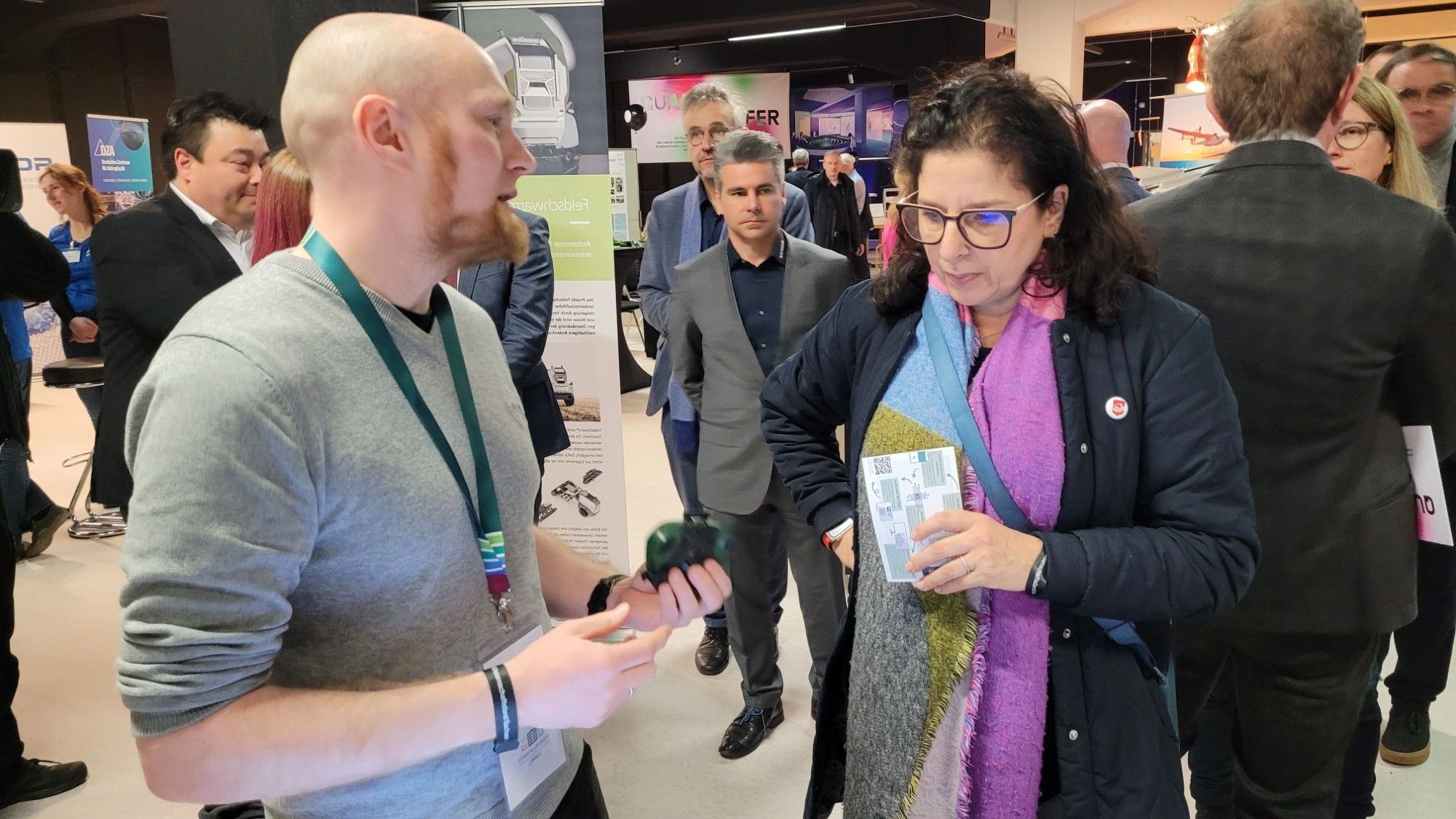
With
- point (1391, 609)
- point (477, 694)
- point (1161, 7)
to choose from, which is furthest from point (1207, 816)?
point (1161, 7)

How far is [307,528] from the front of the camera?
854 millimetres

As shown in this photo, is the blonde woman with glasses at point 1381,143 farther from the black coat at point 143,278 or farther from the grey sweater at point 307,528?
the black coat at point 143,278

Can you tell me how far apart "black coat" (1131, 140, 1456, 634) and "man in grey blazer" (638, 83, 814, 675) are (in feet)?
5.94

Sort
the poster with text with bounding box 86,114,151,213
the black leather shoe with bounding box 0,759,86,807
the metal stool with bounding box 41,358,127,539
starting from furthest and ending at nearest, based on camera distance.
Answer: the poster with text with bounding box 86,114,151,213 → the metal stool with bounding box 41,358,127,539 → the black leather shoe with bounding box 0,759,86,807

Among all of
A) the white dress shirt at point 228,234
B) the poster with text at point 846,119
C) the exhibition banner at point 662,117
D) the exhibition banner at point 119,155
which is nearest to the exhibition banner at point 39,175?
the exhibition banner at point 119,155

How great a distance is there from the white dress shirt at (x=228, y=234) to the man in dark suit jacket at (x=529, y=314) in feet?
2.02

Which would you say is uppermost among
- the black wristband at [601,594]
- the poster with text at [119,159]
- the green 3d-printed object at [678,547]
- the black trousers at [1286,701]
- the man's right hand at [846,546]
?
the poster with text at [119,159]

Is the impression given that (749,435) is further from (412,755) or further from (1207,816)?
(412,755)

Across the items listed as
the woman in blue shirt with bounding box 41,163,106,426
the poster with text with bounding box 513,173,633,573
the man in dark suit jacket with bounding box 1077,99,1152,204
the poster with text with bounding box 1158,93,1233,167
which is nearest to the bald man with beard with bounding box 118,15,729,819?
the poster with text with bounding box 513,173,633,573

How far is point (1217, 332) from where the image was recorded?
1.62 m

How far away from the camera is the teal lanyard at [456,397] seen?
966 mm

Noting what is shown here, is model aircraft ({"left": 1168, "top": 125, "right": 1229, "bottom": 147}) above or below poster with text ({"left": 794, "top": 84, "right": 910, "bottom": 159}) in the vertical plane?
below

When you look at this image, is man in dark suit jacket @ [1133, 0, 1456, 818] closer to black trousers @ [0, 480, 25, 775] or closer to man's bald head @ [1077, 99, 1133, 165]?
man's bald head @ [1077, 99, 1133, 165]

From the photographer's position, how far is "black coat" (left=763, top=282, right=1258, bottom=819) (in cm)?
123
